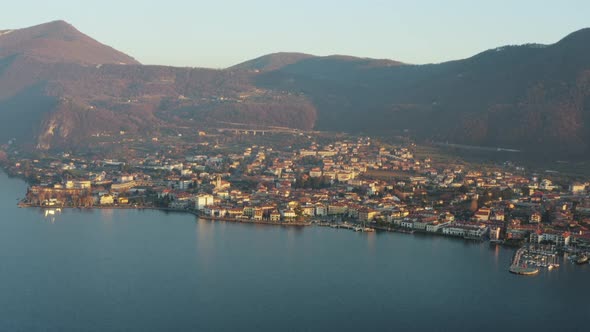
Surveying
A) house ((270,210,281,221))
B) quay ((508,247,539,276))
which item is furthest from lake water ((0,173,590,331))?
house ((270,210,281,221))

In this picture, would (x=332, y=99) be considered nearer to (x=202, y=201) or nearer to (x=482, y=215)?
(x=202, y=201)

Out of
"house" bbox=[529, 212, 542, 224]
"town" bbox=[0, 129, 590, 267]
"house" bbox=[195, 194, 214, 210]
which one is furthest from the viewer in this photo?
"house" bbox=[195, 194, 214, 210]

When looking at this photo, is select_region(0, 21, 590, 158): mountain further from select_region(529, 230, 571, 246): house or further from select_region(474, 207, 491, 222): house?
select_region(529, 230, 571, 246): house

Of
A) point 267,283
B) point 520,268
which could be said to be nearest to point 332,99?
point 520,268

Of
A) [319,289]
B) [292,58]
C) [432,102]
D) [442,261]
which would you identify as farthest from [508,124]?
[292,58]

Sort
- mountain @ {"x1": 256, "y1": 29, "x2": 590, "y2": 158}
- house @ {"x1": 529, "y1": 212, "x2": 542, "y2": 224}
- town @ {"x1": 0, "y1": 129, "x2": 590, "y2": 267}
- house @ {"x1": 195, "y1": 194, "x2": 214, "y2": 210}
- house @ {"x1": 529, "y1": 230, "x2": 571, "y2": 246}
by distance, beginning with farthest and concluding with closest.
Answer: mountain @ {"x1": 256, "y1": 29, "x2": 590, "y2": 158}, house @ {"x1": 195, "y1": 194, "x2": 214, "y2": 210}, town @ {"x1": 0, "y1": 129, "x2": 590, "y2": 267}, house @ {"x1": 529, "y1": 212, "x2": 542, "y2": 224}, house @ {"x1": 529, "y1": 230, "x2": 571, "y2": 246}

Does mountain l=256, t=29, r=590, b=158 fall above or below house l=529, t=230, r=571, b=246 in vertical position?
above

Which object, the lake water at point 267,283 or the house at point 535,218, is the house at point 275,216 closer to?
the lake water at point 267,283

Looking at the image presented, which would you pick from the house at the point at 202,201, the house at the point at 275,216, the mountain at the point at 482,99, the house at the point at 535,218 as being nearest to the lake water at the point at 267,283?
the house at the point at 275,216
